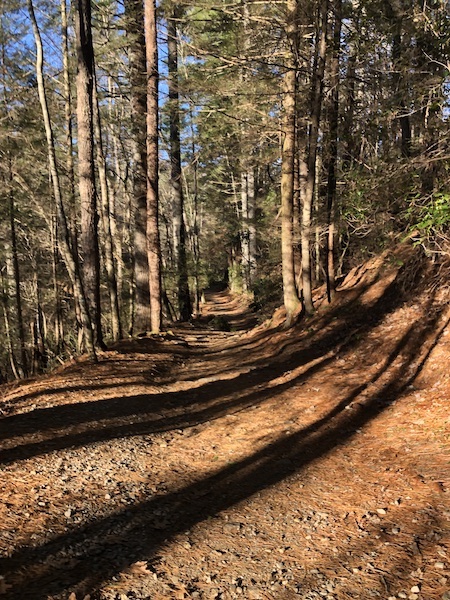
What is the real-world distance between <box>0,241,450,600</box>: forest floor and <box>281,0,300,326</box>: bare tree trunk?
8.98ft

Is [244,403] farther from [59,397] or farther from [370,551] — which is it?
[370,551]

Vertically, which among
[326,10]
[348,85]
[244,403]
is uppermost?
[326,10]

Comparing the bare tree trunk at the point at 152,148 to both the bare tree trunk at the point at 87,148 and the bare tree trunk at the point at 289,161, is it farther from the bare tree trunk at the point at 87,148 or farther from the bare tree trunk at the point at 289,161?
the bare tree trunk at the point at 289,161

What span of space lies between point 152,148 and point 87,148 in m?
3.28

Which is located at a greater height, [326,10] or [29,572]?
[326,10]

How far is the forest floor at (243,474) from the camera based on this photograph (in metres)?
3.12

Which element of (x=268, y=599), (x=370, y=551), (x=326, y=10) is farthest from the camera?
(x=326, y=10)

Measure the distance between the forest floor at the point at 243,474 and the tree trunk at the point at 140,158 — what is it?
4.58 metres

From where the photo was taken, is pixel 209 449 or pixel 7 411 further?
pixel 7 411

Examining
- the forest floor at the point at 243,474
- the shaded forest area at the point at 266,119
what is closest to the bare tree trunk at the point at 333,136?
the shaded forest area at the point at 266,119

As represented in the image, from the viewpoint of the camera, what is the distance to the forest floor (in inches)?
123

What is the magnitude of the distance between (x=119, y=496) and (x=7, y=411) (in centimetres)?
290

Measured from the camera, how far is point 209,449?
18.1ft

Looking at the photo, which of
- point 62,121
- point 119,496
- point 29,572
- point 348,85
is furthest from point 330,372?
point 62,121
